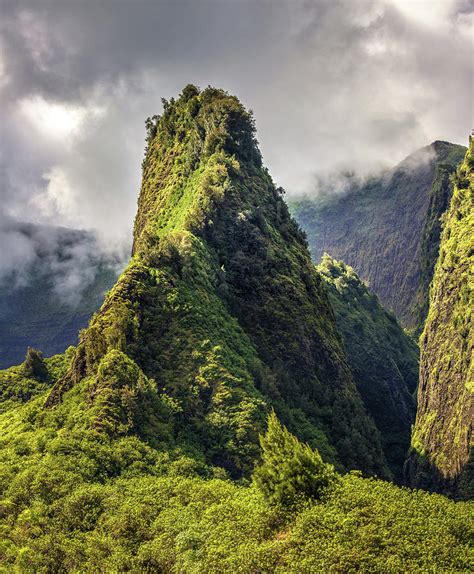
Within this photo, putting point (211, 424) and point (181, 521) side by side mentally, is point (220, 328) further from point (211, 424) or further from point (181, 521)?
point (181, 521)

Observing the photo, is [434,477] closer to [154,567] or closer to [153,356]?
[153,356]

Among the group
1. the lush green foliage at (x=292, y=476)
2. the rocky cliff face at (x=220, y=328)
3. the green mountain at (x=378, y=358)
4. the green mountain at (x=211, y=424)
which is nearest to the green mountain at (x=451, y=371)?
the green mountain at (x=378, y=358)

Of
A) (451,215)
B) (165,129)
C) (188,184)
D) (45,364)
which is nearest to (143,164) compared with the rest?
(165,129)

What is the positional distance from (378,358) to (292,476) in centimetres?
10058

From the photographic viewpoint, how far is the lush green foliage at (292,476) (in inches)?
1302

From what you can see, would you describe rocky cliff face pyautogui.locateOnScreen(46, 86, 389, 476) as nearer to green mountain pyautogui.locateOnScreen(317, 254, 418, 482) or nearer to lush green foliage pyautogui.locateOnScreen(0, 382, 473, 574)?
lush green foliage pyautogui.locateOnScreen(0, 382, 473, 574)

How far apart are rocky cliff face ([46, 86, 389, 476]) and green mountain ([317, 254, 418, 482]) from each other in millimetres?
31108

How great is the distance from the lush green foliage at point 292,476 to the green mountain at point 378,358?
60.6 meters

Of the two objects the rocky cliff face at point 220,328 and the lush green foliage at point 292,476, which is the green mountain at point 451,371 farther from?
the lush green foliage at point 292,476

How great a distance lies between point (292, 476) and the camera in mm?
33406

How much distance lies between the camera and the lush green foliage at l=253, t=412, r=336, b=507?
33.1 m

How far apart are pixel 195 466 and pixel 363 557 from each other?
1912 cm

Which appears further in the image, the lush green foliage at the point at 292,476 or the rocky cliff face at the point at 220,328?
the rocky cliff face at the point at 220,328

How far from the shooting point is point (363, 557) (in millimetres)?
27406
